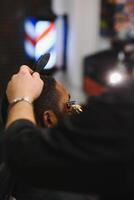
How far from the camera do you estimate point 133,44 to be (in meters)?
3.91

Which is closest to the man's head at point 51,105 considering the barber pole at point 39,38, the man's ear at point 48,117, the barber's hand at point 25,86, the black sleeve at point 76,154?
the man's ear at point 48,117

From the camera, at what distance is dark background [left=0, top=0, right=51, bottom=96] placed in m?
3.64

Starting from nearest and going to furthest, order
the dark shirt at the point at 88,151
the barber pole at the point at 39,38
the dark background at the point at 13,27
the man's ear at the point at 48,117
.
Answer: the dark shirt at the point at 88,151 < the man's ear at the point at 48,117 < the barber pole at the point at 39,38 < the dark background at the point at 13,27

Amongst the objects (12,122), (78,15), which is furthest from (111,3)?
(12,122)

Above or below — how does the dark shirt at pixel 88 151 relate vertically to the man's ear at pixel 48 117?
below

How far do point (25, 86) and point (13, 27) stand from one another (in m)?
2.61

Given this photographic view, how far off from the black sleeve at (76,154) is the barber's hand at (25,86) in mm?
149

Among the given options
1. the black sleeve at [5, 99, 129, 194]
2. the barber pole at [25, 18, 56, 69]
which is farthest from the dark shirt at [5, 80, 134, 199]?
the barber pole at [25, 18, 56, 69]

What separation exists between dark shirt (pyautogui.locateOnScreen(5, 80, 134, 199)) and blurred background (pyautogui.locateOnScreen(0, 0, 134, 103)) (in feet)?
8.38

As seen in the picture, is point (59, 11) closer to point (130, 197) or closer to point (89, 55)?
point (89, 55)

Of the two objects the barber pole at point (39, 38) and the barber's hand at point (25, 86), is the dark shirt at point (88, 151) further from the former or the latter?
the barber pole at point (39, 38)

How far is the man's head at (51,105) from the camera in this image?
137cm

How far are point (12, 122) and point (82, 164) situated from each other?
0.67ft

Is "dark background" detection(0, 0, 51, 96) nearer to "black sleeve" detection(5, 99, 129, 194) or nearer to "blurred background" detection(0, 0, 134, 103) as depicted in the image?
"blurred background" detection(0, 0, 134, 103)
